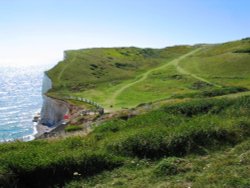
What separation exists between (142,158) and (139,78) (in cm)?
8006

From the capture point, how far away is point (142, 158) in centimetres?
1808

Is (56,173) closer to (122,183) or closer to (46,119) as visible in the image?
(122,183)

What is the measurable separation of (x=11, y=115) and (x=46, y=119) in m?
34.9

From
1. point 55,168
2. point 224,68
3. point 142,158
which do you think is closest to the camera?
point 55,168

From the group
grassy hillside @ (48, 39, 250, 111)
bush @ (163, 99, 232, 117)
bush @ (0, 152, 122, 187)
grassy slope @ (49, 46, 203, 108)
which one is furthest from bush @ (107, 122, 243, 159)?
grassy slope @ (49, 46, 203, 108)

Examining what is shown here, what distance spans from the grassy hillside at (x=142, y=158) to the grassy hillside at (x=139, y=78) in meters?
38.5

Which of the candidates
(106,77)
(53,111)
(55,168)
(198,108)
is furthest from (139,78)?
(55,168)

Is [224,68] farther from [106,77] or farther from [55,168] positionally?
[55,168]

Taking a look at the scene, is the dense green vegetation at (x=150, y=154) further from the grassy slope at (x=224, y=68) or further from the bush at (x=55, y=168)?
the grassy slope at (x=224, y=68)

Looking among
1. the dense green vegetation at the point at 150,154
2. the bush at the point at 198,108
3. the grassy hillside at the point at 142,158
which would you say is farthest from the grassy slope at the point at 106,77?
the grassy hillside at the point at 142,158

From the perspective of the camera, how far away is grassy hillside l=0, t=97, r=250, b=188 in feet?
49.3

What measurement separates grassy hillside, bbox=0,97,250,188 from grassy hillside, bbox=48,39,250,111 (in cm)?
3849

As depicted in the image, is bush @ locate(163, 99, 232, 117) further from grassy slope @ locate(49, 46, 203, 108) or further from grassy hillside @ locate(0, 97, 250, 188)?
grassy slope @ locate(49, 46, 203, 108)

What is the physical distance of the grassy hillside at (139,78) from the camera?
72.2 m
